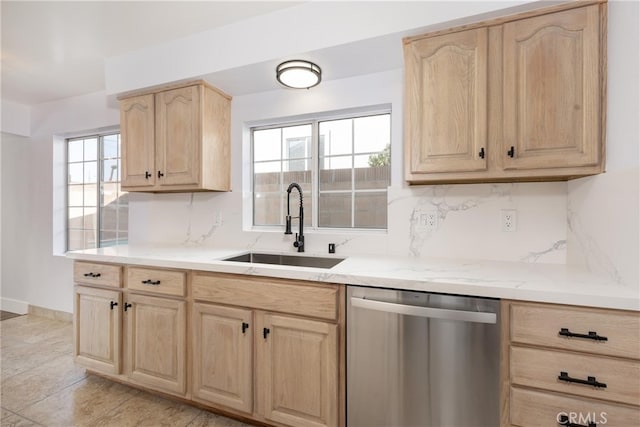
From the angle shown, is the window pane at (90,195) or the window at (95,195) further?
the window pane at (90,195)

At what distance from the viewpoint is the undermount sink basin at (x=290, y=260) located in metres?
2.13

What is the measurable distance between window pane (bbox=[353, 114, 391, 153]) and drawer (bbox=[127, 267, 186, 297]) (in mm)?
1521

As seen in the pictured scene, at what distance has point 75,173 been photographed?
352 centimetres

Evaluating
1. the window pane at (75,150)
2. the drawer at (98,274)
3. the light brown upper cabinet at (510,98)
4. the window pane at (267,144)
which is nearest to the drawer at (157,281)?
the drawer at (98,274)

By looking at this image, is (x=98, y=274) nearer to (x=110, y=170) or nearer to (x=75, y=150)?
(x=110, y=170)

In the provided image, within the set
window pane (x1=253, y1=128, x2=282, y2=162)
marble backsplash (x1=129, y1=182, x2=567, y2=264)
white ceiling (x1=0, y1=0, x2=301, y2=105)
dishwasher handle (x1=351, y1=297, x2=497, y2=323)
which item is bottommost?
dishwasher handle (x1=351, y1=297, x2=497, y2=323)

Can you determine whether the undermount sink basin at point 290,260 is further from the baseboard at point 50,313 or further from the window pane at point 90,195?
the baseboard at point 50,313

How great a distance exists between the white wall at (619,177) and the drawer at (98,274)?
8.84 feet

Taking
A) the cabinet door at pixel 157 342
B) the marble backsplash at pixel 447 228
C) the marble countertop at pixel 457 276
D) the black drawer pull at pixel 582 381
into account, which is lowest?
the cabinet door at pixel 157 342

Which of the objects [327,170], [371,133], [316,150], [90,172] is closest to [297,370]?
[327,170]

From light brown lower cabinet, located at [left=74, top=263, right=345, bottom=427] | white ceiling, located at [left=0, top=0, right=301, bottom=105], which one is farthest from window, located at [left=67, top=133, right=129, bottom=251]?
light brown lower cabinet, located at [left=74, top=263, right=345, bottom=427]

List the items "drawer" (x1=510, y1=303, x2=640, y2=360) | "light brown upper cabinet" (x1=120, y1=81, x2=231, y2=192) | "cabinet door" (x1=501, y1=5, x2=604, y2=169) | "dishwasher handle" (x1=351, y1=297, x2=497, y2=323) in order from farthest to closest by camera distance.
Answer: "light brown upper cabinet" (x1=120, y1=81, x2=231, y2=192) < "cabinet door" (x1=501, y1=5, x2=604, y2=169) < "dishwasher handle" (x1=351, y1=297, x2=497, y2=323) < "drawer" (x1=510, y1=303, x2=640, y2=360)

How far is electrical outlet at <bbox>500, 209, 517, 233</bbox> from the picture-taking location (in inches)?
70.5

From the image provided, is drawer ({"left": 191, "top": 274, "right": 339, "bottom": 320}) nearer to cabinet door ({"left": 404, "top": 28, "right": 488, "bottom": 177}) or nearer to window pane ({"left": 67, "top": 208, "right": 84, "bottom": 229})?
cabinet door ({"left": 404, "top": 28, "right": 488, "bottom": 177})
